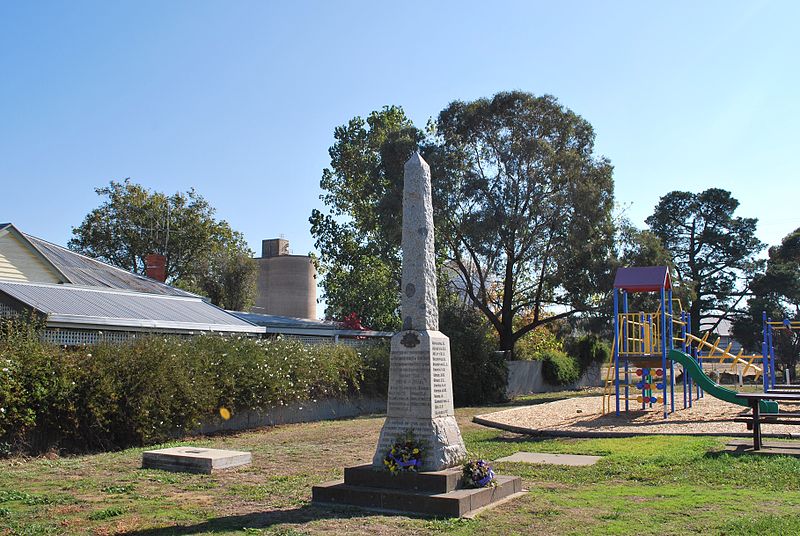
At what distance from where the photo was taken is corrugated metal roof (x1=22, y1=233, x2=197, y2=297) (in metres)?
20.0

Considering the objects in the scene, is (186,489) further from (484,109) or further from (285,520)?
(484,109)

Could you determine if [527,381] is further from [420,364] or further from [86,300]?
[420,364]

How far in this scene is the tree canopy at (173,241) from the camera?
43875mm

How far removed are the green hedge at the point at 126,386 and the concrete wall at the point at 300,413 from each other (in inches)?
13.3

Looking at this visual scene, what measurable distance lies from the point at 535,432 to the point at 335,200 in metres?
25.1

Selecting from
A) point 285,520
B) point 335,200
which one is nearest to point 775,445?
point 285,520

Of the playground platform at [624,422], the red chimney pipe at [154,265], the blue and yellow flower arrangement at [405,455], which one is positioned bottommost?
the playground platform at [624,422]

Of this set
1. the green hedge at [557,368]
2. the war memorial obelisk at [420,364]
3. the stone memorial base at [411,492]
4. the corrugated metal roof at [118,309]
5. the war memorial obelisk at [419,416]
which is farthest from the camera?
the green hedge at [557,368]

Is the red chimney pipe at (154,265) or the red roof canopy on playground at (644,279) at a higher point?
the red chimney pipe at (154,265)

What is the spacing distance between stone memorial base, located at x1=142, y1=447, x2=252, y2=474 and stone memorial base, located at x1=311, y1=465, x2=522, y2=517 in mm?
2987

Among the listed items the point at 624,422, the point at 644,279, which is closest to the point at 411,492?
the point at 624,422

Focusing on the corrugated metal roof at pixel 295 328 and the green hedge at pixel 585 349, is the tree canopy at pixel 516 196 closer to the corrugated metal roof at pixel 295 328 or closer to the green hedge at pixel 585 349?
the corrugated metal roof at pixel 295 328

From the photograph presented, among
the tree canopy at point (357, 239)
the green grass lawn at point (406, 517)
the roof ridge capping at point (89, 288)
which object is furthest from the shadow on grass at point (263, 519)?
the tree canopy at point (357, 239)

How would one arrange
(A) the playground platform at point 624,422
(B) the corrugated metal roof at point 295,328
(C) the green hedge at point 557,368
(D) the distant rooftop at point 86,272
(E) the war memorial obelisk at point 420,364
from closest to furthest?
(E) the war memorial obelisk at point 420,364 < (A) the playground platform at point 624,422 < (D) the distant rooftop at point 86,272 < (B) the corrugated metal roof at point 295,328 < (C) the green hedge at point 557,368
